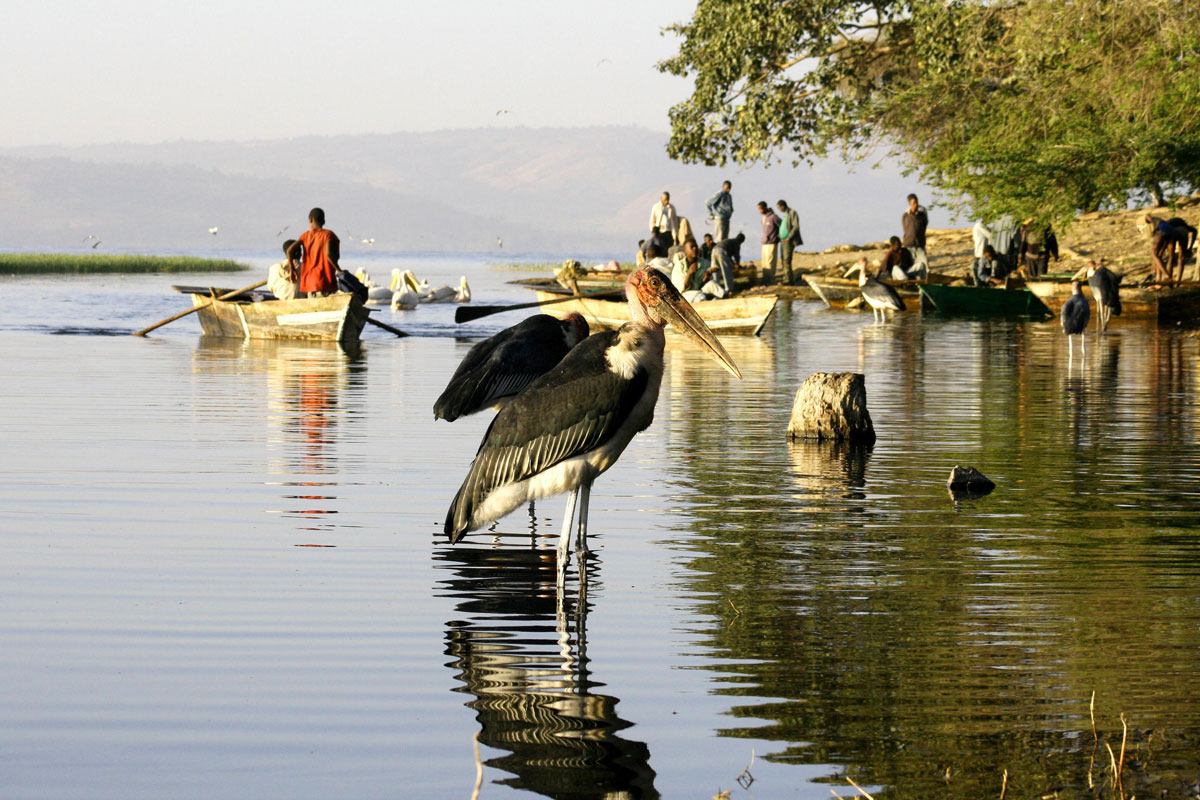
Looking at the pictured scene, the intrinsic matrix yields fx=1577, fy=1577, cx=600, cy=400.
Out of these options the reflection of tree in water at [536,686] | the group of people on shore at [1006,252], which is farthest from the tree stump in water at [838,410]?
the group of people on shore at [1006,252]

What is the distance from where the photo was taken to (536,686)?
6.02m

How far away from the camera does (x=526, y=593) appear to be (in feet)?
25.4

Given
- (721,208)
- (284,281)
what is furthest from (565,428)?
(721,208)

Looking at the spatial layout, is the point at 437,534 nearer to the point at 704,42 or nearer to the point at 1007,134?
the point at 1007,134

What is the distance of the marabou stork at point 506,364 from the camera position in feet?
Result: 35.3

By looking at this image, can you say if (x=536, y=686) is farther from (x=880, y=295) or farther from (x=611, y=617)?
(x=880, y=295)

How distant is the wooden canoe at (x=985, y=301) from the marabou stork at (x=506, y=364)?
2508 centimetres

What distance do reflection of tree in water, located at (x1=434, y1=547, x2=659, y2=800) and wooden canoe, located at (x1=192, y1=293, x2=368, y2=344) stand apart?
738 inches

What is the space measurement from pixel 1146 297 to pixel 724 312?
35.4ft

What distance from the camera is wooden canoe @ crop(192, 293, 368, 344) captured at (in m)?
26.8

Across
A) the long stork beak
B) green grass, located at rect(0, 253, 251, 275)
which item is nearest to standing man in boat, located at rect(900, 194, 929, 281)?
the long stork beak

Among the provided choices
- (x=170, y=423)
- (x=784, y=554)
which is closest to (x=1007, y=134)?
(x=170, y=423)

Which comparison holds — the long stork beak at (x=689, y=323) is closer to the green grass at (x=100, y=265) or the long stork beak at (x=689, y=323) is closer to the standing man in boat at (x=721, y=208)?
the standing man in boat at (x=721, y=208)

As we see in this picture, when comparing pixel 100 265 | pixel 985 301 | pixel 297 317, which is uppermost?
pixel 100 265
